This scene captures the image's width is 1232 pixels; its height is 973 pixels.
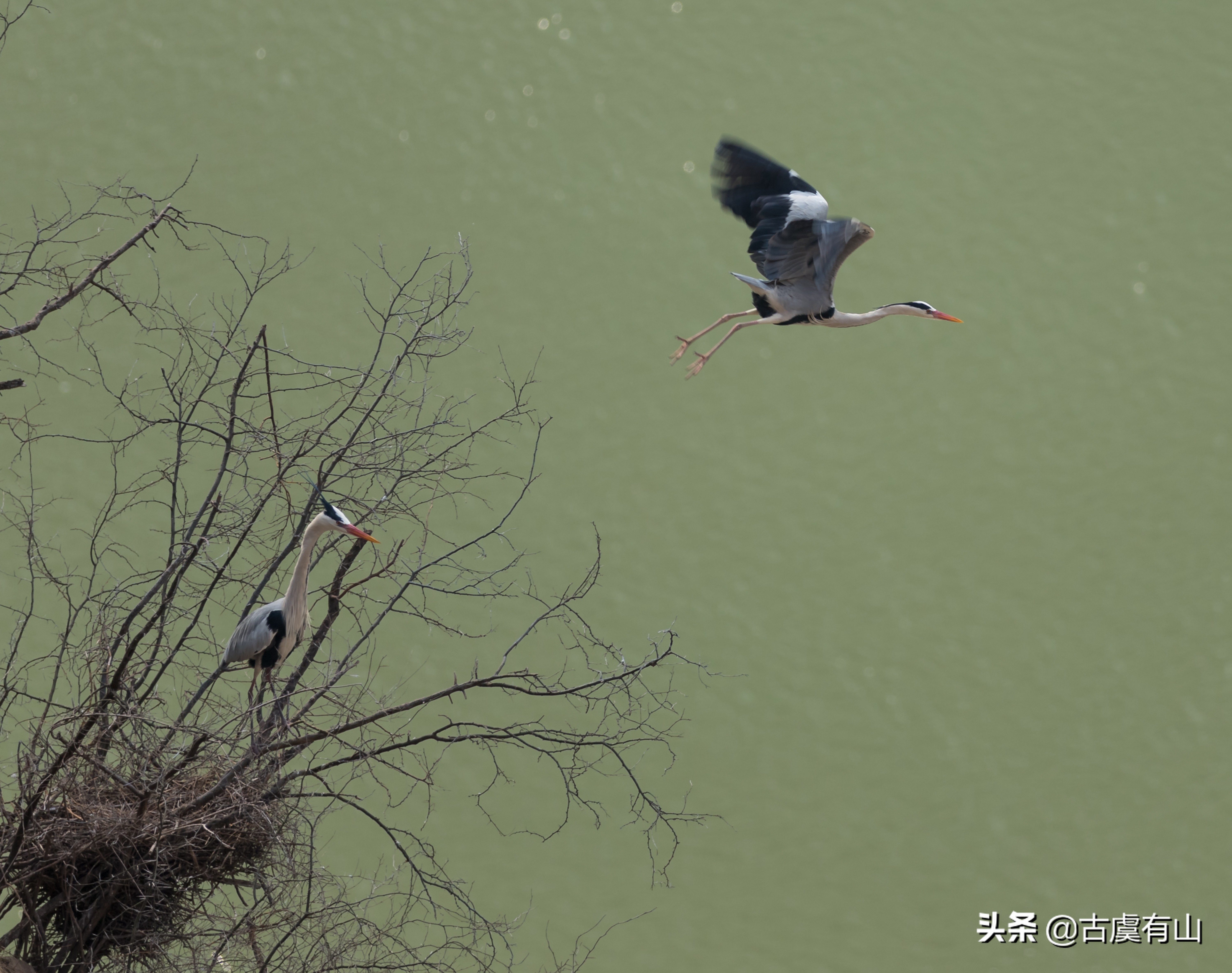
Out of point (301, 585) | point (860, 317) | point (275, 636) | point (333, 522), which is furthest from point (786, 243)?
point (275, 636)

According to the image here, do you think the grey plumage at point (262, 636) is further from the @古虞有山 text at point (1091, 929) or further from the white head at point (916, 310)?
the @古虞有山 text at point (1091, 929)

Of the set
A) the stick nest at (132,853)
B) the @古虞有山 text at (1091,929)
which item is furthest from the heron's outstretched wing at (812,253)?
the @古虞有山 text at (1091,929)

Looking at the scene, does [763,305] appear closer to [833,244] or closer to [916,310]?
[833,244]

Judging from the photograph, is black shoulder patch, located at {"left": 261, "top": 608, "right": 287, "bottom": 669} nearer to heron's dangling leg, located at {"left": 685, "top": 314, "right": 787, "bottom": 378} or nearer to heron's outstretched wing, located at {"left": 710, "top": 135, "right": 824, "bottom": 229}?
heron's dangling leg, located at {"left": 685, "top": 314, "right": 787, "bottom": 378}

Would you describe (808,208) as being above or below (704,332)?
above

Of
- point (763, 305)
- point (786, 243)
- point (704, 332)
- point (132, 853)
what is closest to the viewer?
point (132, 853)

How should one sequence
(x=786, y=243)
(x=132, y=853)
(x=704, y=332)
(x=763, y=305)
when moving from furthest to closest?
(x=763, y=305), (x=786, y=243), (x=704, y=332), (x=132, y=853)

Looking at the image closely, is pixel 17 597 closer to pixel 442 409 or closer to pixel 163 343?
pixel 163 343

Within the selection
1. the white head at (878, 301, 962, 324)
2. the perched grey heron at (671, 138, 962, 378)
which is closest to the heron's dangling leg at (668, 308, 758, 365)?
the perched grey heron at (671, 138, 962, 378)
